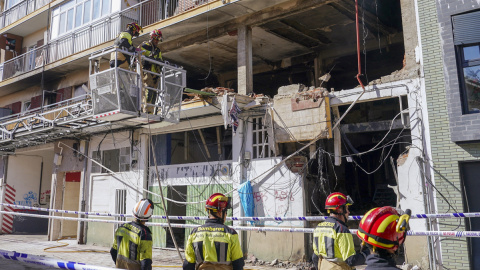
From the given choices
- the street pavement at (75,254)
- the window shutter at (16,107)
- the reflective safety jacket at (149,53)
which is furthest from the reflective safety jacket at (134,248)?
the window shutter at (16,107)

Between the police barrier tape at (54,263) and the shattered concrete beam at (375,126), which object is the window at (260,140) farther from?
the police barrier tape at (54,263)

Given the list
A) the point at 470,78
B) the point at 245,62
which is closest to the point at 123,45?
the point at 245,62

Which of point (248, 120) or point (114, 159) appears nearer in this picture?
point (248, 120)

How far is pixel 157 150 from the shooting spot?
1358cm

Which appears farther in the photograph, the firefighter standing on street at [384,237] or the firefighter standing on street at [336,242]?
the firefighter standing on street at [336,242]

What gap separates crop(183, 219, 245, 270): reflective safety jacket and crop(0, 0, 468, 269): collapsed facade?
5673 mm

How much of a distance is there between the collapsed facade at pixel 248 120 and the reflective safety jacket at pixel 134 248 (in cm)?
496

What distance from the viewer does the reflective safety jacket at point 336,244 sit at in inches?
163

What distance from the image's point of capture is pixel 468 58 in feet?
27.0

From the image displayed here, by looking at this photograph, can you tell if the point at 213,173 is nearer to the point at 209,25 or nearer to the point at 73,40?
the point at 209,25

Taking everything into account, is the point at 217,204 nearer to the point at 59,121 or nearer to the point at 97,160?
the point at 59,121

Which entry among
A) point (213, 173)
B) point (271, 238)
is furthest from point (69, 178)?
point (271, 238)

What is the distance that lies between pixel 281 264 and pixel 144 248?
6016 mm

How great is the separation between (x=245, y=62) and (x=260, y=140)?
7.69 feet
